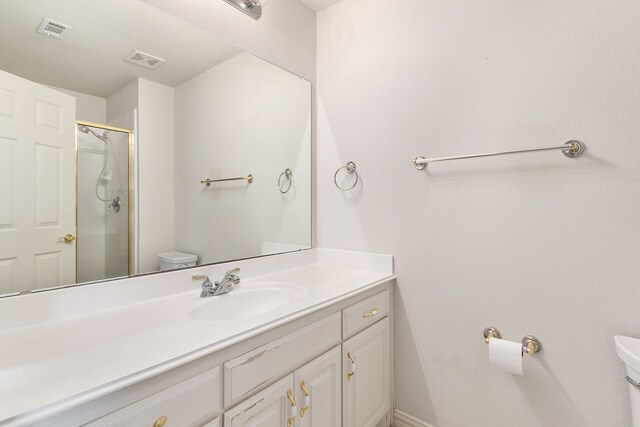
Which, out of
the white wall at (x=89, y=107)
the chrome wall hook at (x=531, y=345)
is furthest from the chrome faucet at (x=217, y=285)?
the chrome wall hook at (x=531, y=345)

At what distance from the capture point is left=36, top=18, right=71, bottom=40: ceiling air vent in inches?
38.9

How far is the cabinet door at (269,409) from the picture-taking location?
0.88 m

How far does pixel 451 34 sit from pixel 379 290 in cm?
128

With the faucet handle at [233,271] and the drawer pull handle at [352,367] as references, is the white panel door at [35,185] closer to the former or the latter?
the faucet handle at [233,271]

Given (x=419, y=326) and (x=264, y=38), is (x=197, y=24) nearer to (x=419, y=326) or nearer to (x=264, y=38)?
(x=264, y=38)

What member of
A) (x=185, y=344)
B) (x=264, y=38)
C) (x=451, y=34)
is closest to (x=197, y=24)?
(x=264, y=38)

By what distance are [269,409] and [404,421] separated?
98 cm

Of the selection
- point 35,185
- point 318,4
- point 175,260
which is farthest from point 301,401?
point 318,4

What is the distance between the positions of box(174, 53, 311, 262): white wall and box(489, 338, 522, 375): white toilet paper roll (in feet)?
3.63

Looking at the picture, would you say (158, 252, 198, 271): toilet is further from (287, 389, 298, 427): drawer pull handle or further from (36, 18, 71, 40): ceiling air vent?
(36, 18, 71, 40): ceiling air vent

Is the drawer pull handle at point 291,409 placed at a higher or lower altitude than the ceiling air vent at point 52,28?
lower

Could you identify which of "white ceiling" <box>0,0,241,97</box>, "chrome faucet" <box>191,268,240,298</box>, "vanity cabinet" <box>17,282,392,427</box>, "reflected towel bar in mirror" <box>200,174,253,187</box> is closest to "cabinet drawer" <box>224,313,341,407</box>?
"vanity cabinet" <box>17,282,392,427</box>

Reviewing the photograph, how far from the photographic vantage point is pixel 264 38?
166 cm

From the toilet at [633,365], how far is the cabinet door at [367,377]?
2.86ft
